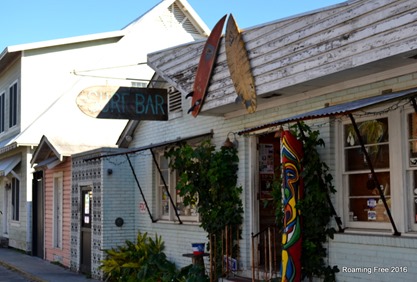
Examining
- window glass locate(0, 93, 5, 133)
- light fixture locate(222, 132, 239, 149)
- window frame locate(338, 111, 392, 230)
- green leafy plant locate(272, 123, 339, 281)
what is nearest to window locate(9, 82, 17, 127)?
window glass locate(0, 93, 5, 133)

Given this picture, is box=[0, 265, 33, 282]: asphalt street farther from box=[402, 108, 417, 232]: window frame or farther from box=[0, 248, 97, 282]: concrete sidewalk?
box=[402, 108, 417, 232]: window frame

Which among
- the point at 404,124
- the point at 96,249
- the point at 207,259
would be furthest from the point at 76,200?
the point at 404,124

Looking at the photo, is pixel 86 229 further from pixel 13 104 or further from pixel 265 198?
pixel 13 104

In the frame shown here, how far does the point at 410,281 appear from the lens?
23.8 feet

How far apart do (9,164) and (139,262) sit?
405 inches

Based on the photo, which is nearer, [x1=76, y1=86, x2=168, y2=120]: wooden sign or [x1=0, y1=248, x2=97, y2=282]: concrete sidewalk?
[x1=76, y1=86, x2=168, y2=120]: wooden sign

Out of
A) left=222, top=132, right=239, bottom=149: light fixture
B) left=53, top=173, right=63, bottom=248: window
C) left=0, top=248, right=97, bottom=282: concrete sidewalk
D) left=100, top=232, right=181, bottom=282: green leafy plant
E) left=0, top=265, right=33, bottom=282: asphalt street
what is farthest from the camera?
left=53, top=173, right=63, bottom=248: window

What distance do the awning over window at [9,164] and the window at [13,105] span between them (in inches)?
52.8

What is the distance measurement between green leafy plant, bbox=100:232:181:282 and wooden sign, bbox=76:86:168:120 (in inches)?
106

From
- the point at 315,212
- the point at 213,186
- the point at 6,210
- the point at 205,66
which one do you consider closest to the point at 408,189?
the point at 315,212

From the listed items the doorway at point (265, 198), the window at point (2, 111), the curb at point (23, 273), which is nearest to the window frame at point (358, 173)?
the doorway at point (265, 198)

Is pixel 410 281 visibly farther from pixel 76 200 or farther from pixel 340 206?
pixel 76 200

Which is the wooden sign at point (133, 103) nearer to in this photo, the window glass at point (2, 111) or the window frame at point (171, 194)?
the window frame at point (171, 194)

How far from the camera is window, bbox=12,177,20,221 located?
2227 centimetres
